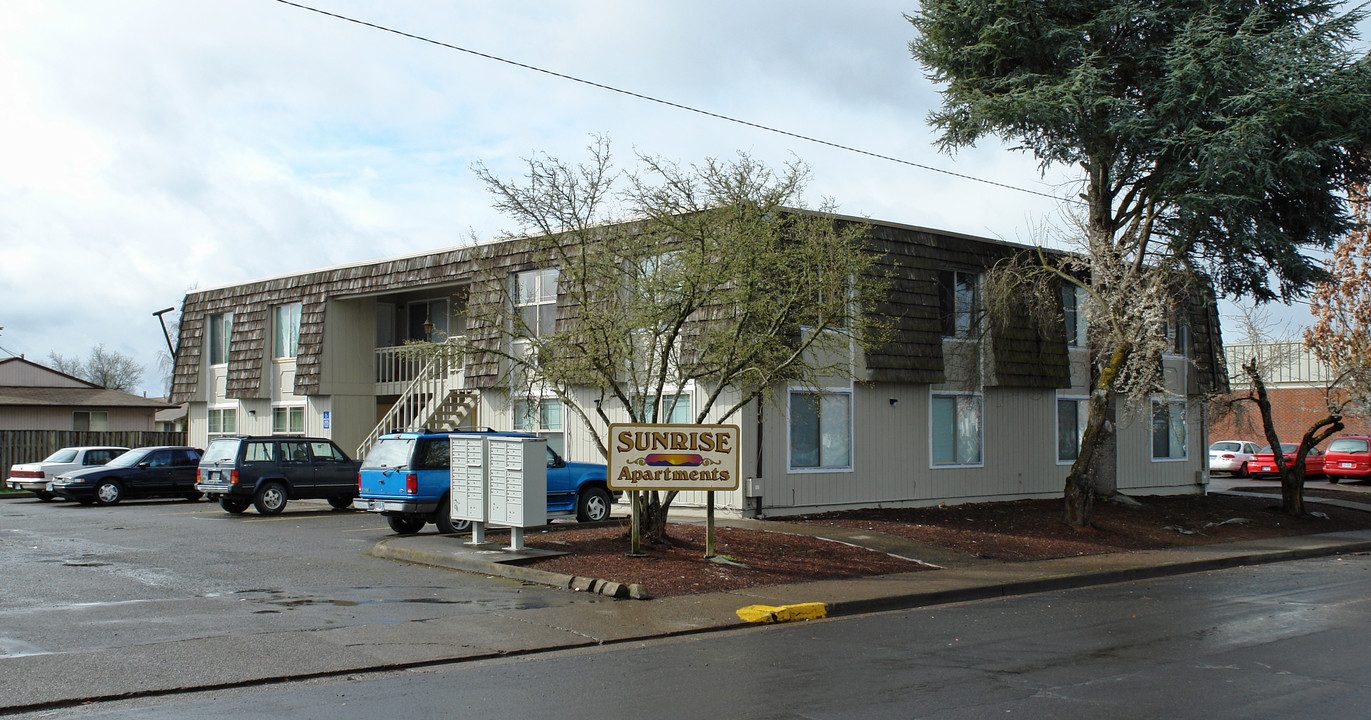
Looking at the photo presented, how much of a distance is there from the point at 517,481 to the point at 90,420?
37.0m

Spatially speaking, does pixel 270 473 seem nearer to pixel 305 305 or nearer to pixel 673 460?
pixel 305 305

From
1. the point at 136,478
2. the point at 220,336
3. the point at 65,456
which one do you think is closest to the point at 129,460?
the point at 136,478

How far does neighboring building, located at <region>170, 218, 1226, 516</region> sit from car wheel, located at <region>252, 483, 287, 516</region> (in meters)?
4.02

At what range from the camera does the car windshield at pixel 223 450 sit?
2209 centimetres

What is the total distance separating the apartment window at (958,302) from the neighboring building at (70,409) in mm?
33034

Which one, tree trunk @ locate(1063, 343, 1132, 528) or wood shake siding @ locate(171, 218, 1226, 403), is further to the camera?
wood shake siding @ locate(171, 218, 1226, 403)

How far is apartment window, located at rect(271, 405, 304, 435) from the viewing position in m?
29.8

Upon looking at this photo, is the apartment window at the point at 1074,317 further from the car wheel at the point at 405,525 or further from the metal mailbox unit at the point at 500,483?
the car wheel at the point at 405,525

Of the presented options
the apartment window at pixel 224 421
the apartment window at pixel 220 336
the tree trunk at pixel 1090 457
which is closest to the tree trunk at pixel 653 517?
the tree trunk at pixel 1090 457

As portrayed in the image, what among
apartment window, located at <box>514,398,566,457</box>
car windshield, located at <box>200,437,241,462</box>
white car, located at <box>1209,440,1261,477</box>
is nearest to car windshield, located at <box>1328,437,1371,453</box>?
white car, located at <box>1209,440,1261,477</box>

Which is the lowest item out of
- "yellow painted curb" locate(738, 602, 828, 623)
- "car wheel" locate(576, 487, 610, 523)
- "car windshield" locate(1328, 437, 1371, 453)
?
"yellow painted curb" locate(738, 602, 828, 623)

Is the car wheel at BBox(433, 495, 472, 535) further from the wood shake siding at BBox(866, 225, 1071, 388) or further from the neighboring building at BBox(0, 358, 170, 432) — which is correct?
the neighboring building at BBox(0, 358, 170, 432)

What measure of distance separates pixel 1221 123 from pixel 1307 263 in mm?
3804

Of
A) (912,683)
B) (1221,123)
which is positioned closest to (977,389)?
(1221,123)
